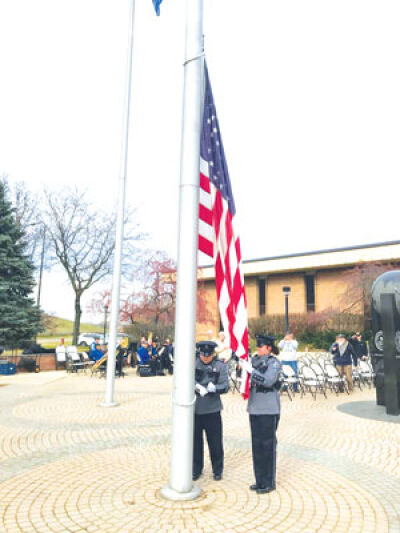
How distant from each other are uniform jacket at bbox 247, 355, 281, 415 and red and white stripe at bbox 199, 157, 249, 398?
0.13 meters

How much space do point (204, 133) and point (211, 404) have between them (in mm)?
3421

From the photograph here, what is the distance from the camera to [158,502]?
475 centimetres

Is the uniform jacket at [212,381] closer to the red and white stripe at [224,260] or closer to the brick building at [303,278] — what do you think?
the red and white stripe at [224,260]

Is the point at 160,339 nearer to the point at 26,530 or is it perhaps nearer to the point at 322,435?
the point at 322,435

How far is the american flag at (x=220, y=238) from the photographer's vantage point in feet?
17.4

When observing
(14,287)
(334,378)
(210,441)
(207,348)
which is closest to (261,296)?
(14,287)

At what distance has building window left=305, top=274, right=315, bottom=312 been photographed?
146 ft

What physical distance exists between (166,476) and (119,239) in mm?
6550

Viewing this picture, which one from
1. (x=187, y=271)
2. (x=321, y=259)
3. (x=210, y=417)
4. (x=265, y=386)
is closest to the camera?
(x=187, y=271)

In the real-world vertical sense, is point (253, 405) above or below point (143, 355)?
below

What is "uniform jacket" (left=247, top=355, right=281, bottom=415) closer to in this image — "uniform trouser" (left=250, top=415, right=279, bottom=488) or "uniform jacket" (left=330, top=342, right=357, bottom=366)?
"uniform trouser" (left=250, top=415, right=279, bottom=488)

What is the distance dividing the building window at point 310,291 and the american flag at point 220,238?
40.7 metres

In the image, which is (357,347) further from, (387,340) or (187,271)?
(187,271)

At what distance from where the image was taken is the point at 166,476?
5.61 meters
